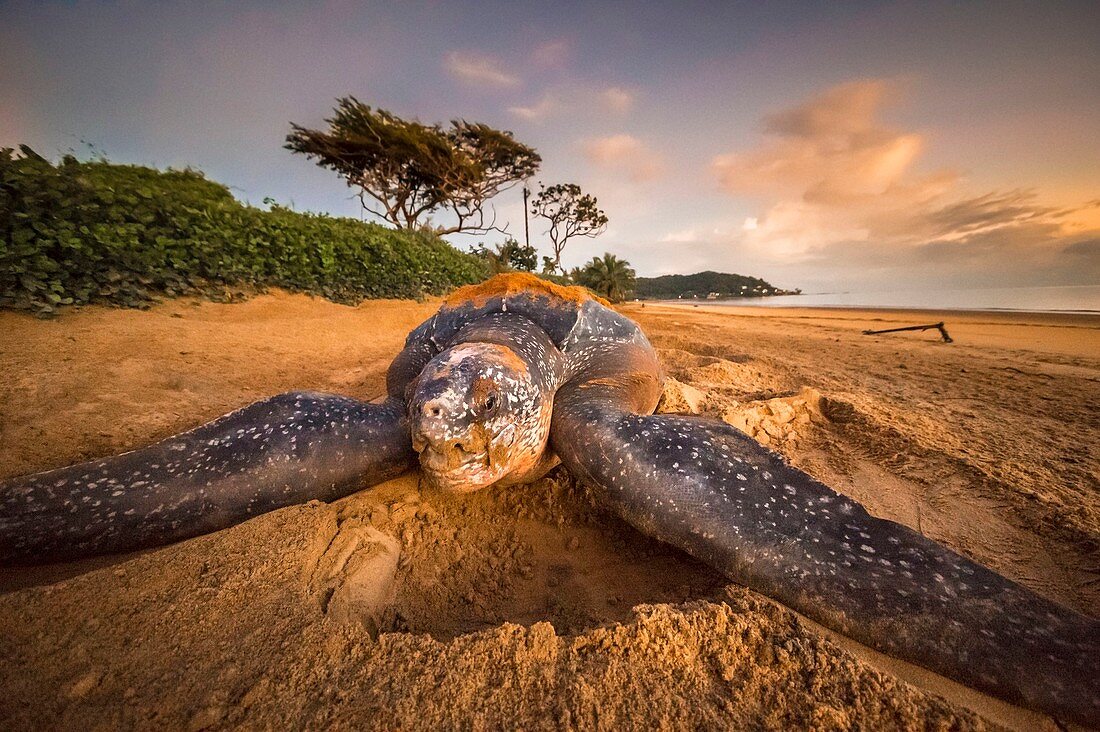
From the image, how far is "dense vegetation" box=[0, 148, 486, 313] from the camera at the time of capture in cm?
296

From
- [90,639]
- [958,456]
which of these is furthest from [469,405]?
[958,456]

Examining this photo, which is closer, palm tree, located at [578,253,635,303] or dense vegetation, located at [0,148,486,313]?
dense vegetation, located at [0,148,486,313]

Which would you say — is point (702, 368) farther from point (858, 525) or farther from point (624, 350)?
point (858, 525)

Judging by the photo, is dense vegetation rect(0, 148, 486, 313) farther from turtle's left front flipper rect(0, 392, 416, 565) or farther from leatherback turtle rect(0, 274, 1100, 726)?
leatherback turtle rect(0, 274, 1100, 726)

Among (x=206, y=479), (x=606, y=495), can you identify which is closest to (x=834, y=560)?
(x=606, y=495)

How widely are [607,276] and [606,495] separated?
96.0 feet

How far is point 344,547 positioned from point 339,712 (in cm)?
62

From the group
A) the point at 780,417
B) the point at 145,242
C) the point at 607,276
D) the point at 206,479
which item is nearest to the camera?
the point at 206,479

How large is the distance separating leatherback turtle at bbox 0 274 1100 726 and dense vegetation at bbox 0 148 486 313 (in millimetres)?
3111

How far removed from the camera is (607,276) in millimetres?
29375

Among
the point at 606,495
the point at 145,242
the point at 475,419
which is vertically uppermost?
the point at 145,242

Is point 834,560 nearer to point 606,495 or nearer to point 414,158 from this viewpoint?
point 606,495

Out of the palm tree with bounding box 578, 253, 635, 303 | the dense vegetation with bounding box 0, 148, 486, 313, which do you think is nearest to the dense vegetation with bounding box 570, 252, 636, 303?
the palm tree with bounding box 578, 253, 635, 303

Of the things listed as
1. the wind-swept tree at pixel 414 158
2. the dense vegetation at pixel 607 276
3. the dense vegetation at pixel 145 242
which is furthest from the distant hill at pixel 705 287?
the dense vegetation at pixel 145 242
